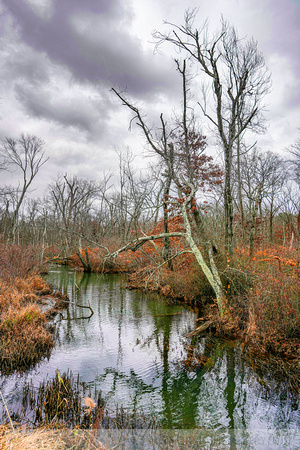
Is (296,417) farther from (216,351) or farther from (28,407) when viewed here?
(28,407)

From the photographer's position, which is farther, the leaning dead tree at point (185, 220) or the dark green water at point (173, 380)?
the leaning dead tree at point (185, 220)

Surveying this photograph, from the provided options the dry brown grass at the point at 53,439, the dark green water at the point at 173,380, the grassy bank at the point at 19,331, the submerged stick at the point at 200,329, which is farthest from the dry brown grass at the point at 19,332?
the submerged stick at the point at 200,329

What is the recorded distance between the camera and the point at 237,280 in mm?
8992

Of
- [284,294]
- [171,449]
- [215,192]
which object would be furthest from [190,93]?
[171,449]

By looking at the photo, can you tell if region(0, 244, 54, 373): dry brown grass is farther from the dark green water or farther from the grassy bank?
the dark green water

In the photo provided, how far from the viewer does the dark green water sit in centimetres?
423

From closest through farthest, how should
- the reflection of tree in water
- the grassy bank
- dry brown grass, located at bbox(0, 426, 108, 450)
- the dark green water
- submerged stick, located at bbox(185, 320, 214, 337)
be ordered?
dry brown grass, located at bbox(0, 426, 108, 450)
the dark green water
the reflection of tree in water
the grassy bank
submerged stick, located at bbox(185, 320, 214, 337)

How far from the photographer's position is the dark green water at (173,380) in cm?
423

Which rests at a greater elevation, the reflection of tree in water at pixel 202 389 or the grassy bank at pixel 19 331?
the grassy bank at pixel 19 331

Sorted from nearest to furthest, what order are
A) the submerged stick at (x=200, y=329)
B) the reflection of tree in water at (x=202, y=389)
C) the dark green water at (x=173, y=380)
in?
the dark green water at (x=173, y=380), the reflection of tree in water at (x=202, y=389), the submerged stick at (x=200, y=329)

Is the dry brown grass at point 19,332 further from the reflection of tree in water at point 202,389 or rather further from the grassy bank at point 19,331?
the reflection of tree in water at point 202,389

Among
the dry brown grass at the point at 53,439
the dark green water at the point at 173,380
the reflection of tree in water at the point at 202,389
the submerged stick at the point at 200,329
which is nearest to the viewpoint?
the dry brown grass at the point at 53,439

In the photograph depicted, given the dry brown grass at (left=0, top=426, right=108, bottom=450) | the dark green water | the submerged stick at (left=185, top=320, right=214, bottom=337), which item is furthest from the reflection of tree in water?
the dry brown grass at (left=0, top=426, right=108, bottom=450)

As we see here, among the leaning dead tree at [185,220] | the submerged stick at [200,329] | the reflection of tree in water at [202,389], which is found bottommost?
the reflection of tree in water at [202,389]
